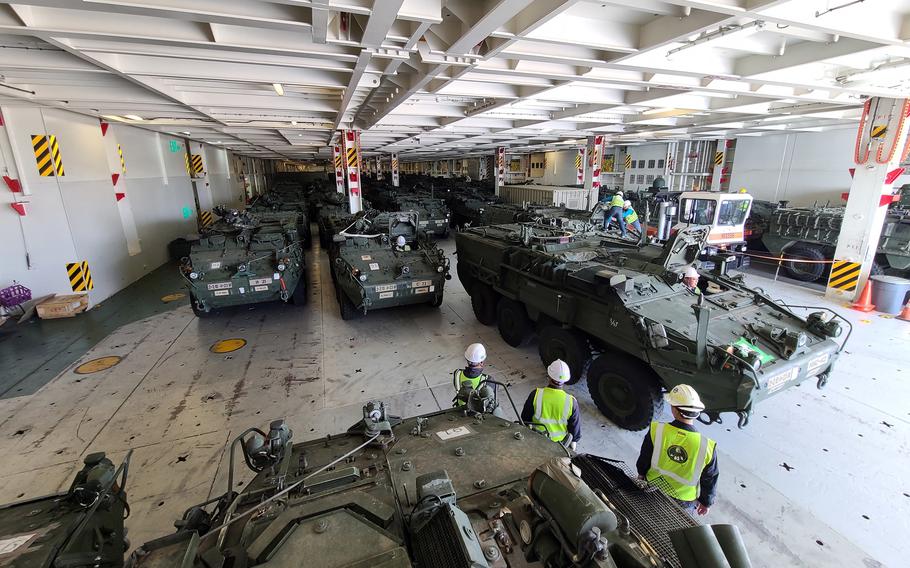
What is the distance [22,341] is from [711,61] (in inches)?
478

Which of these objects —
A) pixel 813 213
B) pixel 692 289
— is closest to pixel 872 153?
pixel 813 213

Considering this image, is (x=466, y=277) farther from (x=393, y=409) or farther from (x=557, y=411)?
(x=557, y=411)

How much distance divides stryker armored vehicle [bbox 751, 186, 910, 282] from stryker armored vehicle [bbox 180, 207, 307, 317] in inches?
442

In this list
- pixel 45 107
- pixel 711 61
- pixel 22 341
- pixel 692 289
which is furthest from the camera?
pixel 45 107

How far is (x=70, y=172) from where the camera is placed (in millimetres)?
9219

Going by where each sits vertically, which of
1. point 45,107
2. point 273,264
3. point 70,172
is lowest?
point 273,264

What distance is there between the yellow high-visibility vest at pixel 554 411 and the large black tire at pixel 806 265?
36.9 feet

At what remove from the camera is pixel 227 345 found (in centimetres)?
745

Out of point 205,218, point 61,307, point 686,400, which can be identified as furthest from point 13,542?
point 205,218

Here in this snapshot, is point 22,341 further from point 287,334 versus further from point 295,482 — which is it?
point 295,482

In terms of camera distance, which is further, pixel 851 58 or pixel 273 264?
pixel 273 264

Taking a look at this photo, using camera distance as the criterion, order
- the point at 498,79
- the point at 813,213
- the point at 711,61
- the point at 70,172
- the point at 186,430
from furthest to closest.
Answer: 1. the point at 813,213
2. the point at 70,172
3. the point at 498,79
4. the point at 711,61
5. the point at 186,430

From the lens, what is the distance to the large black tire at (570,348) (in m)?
5.71

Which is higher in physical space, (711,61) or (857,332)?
(711,61)
